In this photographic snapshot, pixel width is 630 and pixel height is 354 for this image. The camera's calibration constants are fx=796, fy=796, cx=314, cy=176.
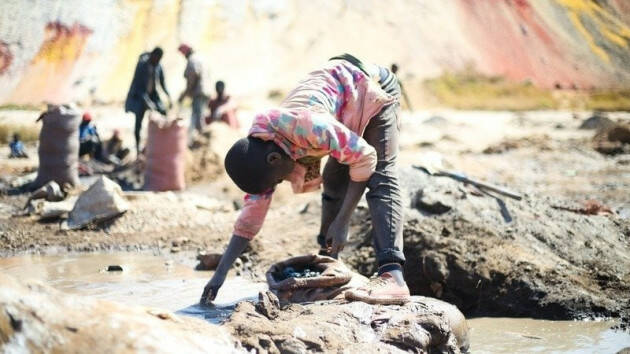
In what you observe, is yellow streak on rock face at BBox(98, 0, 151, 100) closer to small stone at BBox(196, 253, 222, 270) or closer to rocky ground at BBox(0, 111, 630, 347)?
rocky ground at BBox(0, 111, 630, 347)

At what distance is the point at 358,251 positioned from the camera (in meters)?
5.26

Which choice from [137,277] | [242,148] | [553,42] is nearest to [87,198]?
[137,277]

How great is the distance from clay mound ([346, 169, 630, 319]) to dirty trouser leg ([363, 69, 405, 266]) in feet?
3.50

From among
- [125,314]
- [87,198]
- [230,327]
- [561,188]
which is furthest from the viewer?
[561,188]

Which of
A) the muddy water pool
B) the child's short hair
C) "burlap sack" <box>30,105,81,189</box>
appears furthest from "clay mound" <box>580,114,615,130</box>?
the child's short hair

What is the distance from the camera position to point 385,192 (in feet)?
12.1

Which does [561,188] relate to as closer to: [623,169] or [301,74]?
[623,169]

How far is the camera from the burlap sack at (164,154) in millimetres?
8375

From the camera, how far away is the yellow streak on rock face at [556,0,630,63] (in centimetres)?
2784

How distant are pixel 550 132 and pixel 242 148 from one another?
574 inches

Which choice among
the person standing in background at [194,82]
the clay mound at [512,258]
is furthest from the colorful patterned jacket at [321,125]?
the person standing in background at [194,82]

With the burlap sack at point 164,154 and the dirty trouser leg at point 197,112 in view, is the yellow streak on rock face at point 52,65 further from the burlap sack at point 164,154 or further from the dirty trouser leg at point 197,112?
the burlap sack at point 164,154

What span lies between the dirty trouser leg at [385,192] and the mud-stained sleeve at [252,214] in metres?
0.49

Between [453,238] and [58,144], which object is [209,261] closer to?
[453,238]
